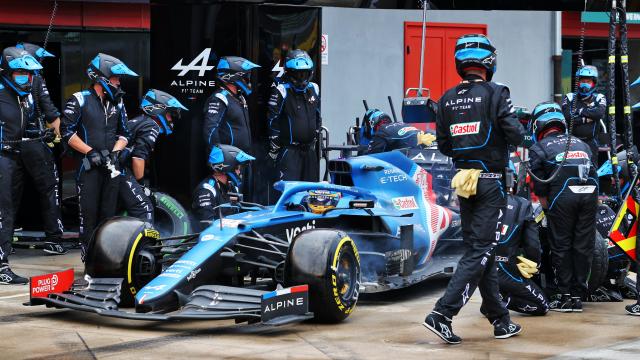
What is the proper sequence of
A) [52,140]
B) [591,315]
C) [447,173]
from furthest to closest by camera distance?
[52,140] → [447,173] → [591,315]

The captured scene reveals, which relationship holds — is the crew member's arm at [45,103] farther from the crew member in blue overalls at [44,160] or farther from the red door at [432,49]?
the red door at [432,49]

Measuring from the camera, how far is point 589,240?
33.4ft

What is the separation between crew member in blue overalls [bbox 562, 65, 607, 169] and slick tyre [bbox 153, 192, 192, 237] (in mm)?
4861

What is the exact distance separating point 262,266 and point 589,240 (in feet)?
9.73

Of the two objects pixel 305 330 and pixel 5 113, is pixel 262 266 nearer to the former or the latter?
pixel 305 330

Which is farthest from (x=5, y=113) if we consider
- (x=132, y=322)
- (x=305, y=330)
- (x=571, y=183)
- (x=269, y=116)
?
(x=571, y=183)

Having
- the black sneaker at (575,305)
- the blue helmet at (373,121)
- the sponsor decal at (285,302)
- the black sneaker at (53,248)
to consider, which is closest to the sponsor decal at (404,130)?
the blue helmet at (373,121)

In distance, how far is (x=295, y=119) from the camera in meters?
13.8

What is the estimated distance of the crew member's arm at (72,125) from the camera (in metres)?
11.8

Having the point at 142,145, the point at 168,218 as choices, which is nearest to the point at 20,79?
the point at 142,145

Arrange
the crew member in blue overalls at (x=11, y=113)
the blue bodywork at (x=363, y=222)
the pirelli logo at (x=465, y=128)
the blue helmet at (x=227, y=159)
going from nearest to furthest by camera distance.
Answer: the pirelli logo at (x=465, y=128) < the blue bodywork at (x=363, y=222) < the crew member in blue overalls at (x=11, y=113) < the blue helmet at (x=227, y=159)

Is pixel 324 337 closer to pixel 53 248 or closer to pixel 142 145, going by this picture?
pixel 142 145

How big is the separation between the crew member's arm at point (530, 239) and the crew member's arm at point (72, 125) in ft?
14.9

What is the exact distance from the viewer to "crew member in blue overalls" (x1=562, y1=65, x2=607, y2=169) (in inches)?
561
